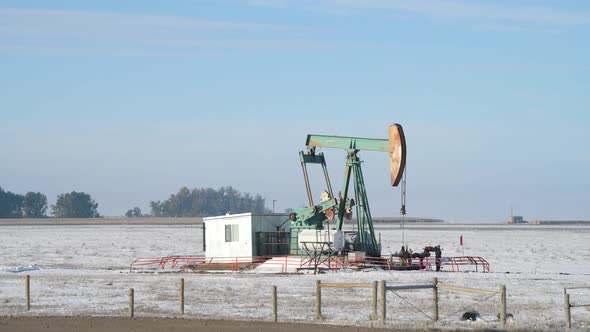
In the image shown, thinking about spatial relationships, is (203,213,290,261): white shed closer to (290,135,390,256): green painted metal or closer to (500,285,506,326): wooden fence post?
(290,135,390,256): green painted metal

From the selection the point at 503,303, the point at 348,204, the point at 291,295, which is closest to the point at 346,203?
the point at 348,204

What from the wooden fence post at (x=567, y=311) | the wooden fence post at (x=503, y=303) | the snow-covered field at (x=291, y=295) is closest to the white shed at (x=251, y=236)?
the snow-covered field at (x=291, y=295)

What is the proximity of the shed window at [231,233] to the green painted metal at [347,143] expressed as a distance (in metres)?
4.68

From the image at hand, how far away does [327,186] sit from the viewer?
4097cm

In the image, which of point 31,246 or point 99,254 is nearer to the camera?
point 99,254

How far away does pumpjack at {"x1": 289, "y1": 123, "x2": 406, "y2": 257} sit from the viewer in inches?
1538

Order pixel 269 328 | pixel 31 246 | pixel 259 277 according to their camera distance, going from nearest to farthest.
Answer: pixel 269 328 < pixel 259 277 < pixel 31 246

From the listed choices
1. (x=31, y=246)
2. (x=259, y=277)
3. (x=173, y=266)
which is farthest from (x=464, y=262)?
(x=31, y=246)

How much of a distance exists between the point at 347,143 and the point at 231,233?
264 inches

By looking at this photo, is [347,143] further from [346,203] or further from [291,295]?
[291,295]

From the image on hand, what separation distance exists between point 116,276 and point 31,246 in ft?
100

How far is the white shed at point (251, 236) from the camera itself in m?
42.0

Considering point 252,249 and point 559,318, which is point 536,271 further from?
point 559,318

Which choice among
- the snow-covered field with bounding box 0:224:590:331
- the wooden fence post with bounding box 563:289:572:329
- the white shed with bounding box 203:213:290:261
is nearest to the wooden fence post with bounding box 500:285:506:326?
the snow-covered field with bounding box 0:224:590:331
